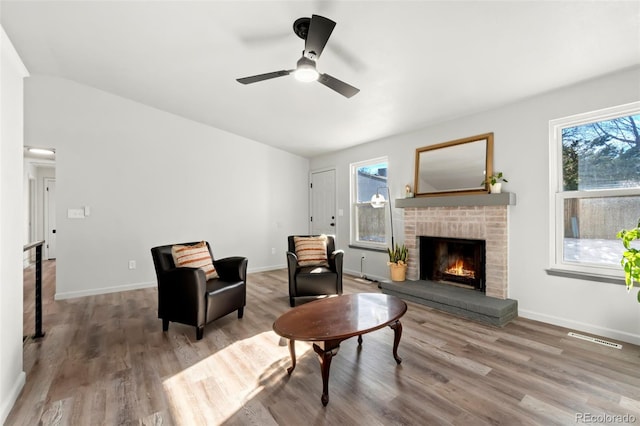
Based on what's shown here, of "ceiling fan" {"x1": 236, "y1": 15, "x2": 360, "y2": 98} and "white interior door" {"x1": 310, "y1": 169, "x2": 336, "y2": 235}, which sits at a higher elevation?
"ceiling fan" {"x1": 236, "y1": 15, "x2": 360, "y2": 98}

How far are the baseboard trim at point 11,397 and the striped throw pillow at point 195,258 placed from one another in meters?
1.30

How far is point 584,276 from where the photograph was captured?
282cm

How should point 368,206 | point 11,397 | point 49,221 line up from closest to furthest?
point 11,397
point 368,206
point 49,221

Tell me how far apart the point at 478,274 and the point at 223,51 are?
3888 mm

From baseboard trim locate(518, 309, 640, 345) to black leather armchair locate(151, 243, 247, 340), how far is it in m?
3.19

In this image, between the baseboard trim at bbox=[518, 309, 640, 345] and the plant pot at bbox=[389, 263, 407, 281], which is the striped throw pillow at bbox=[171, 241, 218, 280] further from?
the baseboard trim at bbox=[518, 309, 640, 345]

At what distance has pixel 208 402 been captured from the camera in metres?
1.80

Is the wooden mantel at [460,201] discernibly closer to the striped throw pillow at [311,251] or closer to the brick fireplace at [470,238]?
the brick fireplace at [470,238]

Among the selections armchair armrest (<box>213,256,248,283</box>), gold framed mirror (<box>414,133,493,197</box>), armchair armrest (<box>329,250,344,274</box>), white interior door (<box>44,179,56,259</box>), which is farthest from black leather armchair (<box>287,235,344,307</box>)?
white interior door (<box>44,179,56,259</box>)

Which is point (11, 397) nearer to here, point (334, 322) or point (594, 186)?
point (334, 322)

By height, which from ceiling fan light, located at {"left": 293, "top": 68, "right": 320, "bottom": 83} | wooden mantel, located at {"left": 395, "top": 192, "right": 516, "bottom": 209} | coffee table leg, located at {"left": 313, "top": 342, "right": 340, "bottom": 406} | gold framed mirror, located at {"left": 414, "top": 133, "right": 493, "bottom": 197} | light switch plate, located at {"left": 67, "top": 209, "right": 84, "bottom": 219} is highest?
ceiling fan light, located at {"left": 293, "top": 68, "right": 320, "bottom": 83}

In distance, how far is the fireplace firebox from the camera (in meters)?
3.65

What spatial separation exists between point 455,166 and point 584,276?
176cm

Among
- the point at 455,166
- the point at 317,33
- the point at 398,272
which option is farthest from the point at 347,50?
the point at 398,272
